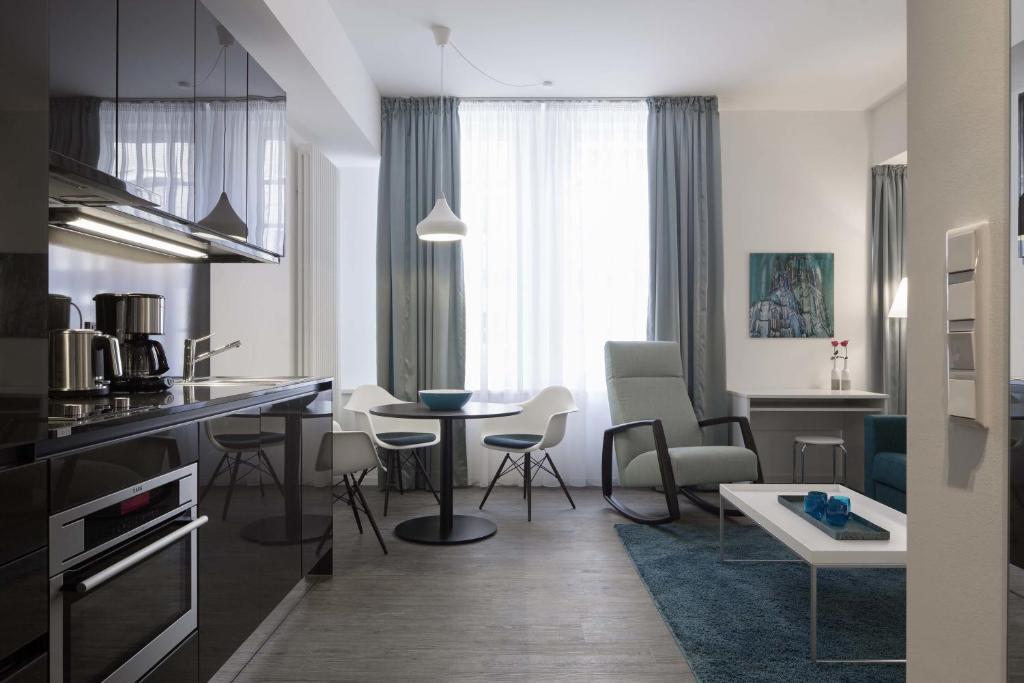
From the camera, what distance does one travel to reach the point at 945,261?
113 centimetres

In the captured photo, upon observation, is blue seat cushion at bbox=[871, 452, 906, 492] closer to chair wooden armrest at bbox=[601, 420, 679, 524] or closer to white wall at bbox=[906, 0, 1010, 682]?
chair wooden armrest at bbox=[601, 420, 679, 524]

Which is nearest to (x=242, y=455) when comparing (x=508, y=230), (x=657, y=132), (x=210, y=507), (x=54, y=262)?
(x=210, y=507)

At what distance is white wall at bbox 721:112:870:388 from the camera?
5344 millimetres

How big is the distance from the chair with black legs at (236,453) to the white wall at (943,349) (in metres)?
1.71

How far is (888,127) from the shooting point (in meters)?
5.12

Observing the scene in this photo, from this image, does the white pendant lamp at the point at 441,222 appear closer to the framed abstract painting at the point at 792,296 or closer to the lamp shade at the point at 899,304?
the framed abstract painting at the point at 792,296

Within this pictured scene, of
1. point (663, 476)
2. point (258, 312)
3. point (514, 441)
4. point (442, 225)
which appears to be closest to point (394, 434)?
point (514, 441)

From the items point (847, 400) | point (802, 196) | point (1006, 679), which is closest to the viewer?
point (1006, 679)

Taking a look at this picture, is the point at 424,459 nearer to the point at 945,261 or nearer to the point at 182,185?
the point at 182,185

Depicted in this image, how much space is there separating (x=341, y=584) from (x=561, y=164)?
3405 millimetres

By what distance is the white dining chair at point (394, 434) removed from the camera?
424 cm

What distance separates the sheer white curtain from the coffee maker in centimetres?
298

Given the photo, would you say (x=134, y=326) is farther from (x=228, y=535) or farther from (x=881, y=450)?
(x=881, y=450)

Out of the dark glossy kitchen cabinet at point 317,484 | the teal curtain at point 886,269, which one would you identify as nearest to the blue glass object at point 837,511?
the dark glossy kitchen cabinet at point 317,484
